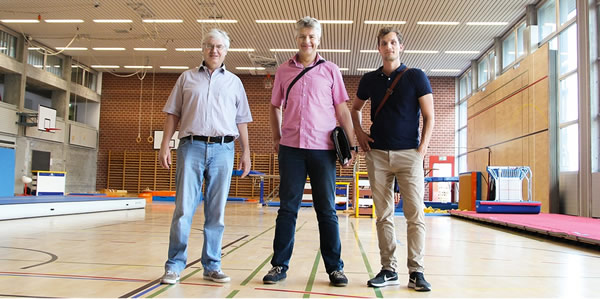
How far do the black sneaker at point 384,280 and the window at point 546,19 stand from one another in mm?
10786

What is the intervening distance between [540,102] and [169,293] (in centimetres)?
1094

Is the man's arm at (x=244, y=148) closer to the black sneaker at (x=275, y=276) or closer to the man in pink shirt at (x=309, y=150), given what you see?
the man in pink shirt at (x=309, y=150)

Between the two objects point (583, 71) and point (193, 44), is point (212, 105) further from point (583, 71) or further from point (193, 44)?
point (193, 44)

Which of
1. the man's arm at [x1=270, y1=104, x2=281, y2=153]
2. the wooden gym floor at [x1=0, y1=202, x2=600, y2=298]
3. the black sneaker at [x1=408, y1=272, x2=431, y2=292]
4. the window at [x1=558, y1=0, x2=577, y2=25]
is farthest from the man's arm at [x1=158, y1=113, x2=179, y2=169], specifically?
the window at [x1=558, y1=0, x2=577, y2=25]

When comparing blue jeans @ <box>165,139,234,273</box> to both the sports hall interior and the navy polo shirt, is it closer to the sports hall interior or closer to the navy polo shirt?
the sports hall interior

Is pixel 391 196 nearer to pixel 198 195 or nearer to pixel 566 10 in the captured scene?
pixel 198 195

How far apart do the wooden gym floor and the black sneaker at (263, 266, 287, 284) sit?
46mm

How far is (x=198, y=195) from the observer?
2654 mm

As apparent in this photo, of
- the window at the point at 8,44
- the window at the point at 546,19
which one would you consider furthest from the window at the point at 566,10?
the window at the point at 8,44

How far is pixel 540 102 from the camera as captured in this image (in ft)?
35.8

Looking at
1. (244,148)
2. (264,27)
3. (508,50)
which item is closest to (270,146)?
(264,27)

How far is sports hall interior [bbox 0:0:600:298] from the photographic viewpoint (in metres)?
2.94

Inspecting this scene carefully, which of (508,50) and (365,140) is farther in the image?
(508,50)

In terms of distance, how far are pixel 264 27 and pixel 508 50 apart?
7.58 m
